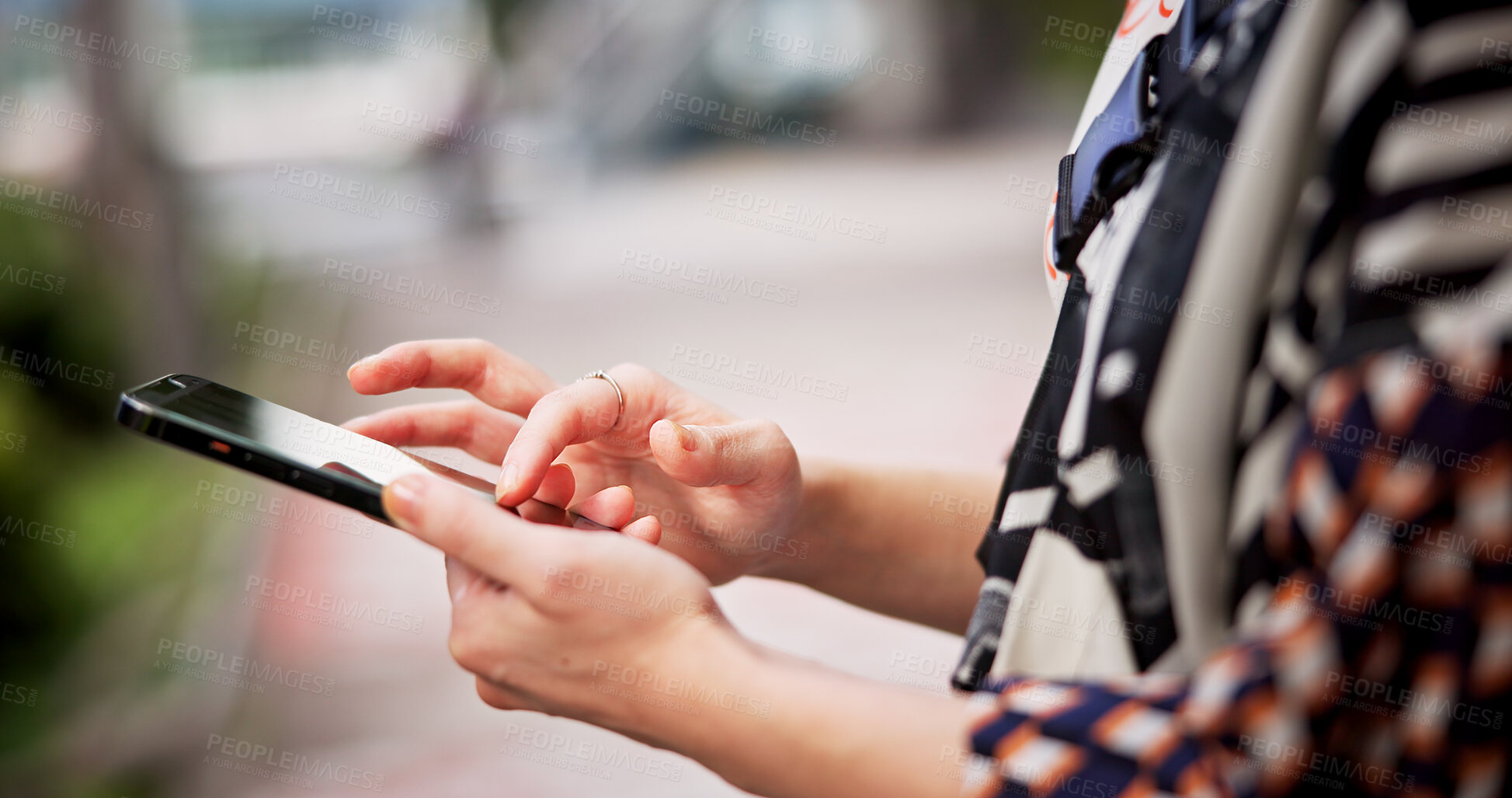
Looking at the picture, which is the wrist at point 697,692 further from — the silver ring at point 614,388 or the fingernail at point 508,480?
the silver ring at point 614,388

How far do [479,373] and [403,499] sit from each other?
0.98ft

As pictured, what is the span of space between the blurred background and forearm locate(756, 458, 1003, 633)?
2cm

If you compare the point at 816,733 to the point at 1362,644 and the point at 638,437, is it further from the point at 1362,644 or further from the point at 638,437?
the point at 638,437

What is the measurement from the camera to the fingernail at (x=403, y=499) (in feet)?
2.28

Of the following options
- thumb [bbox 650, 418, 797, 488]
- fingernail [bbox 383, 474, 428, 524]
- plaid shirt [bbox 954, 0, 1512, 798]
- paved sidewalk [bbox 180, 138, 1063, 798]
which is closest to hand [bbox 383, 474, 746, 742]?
fingernail [bbox 383, 474, 428, 524]

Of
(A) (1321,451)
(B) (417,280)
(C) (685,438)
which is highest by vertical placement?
(A) (1321,451)

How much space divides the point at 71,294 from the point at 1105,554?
2088 mm

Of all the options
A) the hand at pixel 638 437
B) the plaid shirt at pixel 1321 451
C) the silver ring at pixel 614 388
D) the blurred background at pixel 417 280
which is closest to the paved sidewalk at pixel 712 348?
the blurred background at pixel 417 280

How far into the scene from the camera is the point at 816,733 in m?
0.62

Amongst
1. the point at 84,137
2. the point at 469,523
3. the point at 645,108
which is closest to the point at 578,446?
the point at 469,523

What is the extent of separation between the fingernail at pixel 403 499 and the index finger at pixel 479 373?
246 mm

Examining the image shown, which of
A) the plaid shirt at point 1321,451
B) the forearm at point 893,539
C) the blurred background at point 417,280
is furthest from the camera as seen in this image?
the blurred background at point 417,280

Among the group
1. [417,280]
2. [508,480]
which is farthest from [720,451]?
[417,280]

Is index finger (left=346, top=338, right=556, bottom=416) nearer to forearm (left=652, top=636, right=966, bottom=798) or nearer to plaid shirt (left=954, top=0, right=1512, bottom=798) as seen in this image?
forearm (left=652, top=636, right=966, bottom=798)
